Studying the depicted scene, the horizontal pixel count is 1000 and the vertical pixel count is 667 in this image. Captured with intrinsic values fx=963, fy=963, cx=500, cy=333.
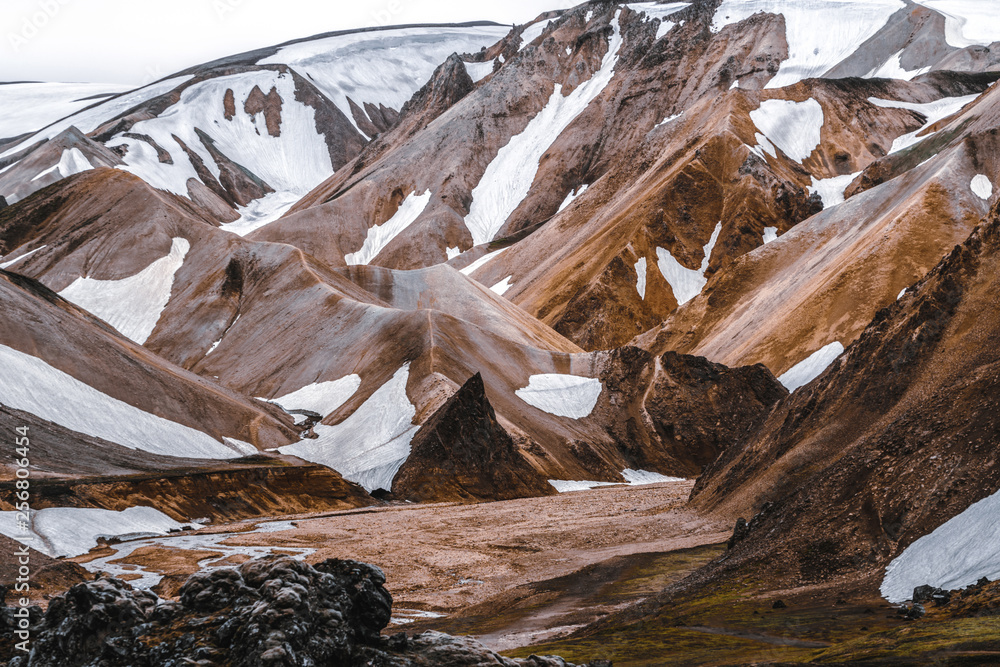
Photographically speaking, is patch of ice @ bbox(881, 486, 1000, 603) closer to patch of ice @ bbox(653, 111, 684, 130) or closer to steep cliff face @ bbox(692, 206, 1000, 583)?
steep cliff face @ bbox(692, 206, 1000, 583)

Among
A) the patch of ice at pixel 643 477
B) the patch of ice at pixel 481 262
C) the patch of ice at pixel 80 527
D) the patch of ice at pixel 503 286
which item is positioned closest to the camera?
the patch of ice at pixel 80 527

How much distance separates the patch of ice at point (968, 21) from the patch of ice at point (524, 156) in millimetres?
49337

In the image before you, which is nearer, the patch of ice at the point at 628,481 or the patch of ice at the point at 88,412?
the patch of ice at the point at 88,412

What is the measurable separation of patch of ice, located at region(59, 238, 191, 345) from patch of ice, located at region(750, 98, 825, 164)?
71.6 m

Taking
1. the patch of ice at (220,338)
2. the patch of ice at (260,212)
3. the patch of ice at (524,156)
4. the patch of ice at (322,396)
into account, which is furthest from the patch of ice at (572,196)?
the patch of ice at (322,396)

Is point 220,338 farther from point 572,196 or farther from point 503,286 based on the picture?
point 572,196

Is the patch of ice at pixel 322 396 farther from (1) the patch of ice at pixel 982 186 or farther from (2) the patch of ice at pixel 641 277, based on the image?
(1) the patch of ice at pixel 982 186

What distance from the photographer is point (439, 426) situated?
5338 centimetres

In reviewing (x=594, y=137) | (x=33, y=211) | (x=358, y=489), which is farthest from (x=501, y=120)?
(x=358, y=489)

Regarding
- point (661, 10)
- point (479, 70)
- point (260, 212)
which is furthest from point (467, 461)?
point (479, 70)

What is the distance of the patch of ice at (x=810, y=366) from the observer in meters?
69.5

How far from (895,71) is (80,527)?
131 metres

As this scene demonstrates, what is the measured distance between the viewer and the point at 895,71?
135 m

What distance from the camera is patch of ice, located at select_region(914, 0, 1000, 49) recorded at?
134125mm
